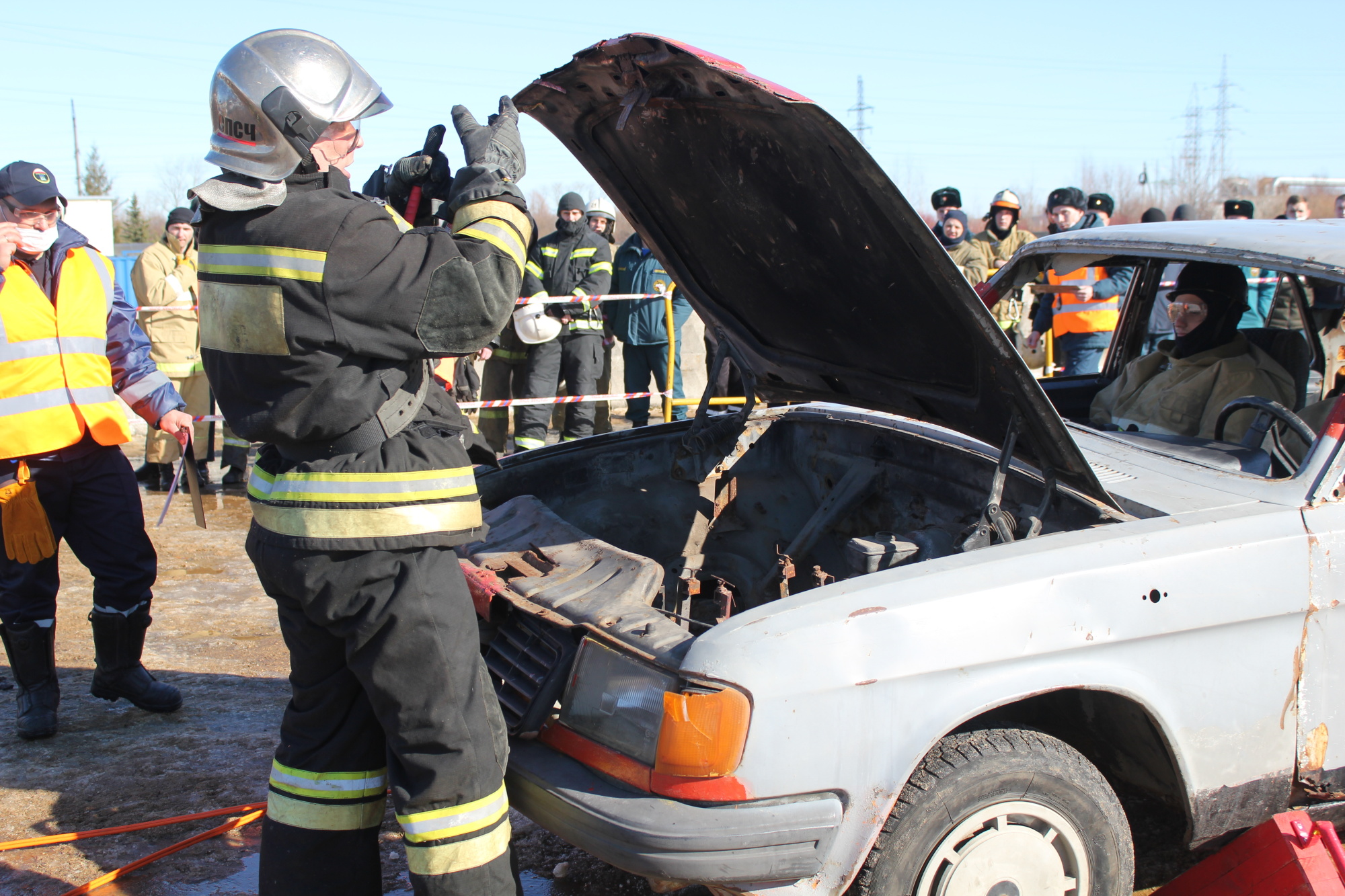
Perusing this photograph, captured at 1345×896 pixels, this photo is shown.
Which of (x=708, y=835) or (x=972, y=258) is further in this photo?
(x=972, y=258)

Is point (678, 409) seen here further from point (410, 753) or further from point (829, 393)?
point (410, 753)

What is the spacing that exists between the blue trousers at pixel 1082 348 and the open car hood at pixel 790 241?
4523 millimetres

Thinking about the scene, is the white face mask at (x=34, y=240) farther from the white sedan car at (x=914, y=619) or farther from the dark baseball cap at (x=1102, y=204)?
the dark baseball cap at (x=1102, y=204)

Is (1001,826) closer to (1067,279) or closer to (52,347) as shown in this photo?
(52,347)

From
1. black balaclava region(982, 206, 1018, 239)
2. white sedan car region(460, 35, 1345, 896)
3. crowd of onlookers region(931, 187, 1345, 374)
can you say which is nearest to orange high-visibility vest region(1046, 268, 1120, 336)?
crowd of onlookers region(931, 187, 1345, 374)

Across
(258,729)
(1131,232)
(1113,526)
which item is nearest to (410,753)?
(1113,526)

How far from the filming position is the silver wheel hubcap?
7.30ft

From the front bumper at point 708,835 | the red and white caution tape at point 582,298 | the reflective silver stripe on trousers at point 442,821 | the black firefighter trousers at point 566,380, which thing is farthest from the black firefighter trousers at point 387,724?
the black firefighter trousers at point 566,380

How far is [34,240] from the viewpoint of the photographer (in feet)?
12.0

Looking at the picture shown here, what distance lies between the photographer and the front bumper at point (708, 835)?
2014 mm

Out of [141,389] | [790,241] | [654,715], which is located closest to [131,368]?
[141,389]

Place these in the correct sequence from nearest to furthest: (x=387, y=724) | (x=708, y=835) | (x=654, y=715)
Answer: (x=708, y=835)
(x=654, y=715)
(x=387, y=724)

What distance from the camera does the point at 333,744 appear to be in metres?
2.40

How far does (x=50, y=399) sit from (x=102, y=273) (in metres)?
0.55
